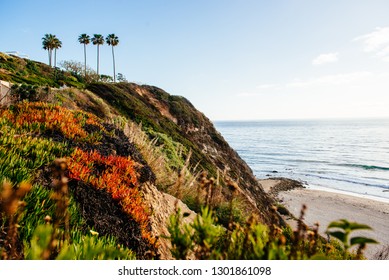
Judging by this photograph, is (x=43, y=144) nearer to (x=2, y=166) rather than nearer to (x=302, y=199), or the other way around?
(x=2, y=166)

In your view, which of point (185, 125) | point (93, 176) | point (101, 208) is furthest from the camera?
point (185, 125)

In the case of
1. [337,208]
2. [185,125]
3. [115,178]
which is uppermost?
[185,125]

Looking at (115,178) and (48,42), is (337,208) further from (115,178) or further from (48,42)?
(48,42)

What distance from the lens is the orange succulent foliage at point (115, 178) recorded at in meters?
4.41

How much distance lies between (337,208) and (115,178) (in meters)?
29.2

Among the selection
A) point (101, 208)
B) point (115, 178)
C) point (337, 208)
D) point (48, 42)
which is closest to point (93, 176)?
point (115, 178)

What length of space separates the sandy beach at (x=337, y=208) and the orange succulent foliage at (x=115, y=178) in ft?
63.0

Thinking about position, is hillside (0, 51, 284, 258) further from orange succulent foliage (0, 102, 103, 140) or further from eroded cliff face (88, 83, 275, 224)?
eroded cliff face (88, 83, 275, 224)

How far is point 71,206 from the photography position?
12.1ft

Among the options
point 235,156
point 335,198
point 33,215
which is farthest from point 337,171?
point 33,215

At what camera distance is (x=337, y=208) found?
28.7m

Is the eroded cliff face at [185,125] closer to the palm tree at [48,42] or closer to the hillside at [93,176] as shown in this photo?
the hillside at [93,176]

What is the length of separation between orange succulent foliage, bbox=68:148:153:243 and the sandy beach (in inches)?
756

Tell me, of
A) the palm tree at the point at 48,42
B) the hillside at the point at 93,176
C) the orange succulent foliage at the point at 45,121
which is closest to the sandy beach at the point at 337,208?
the hillside at the point at 93,176
